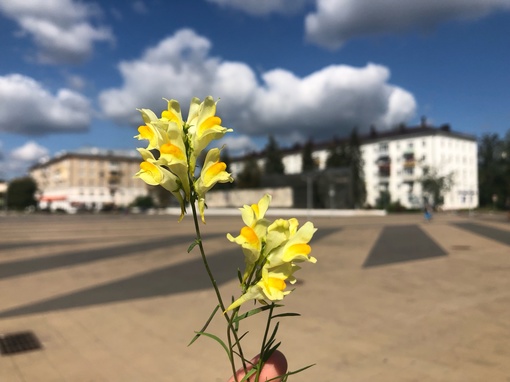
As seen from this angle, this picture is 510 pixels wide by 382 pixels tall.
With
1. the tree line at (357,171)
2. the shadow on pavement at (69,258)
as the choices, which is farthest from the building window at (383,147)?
the shadow on pavement at (69,258)

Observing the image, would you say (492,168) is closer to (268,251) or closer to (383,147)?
(383,147)

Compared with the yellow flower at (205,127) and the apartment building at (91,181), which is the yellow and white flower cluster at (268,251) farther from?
the apartment building at (91,181)

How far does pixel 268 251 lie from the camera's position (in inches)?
35.3

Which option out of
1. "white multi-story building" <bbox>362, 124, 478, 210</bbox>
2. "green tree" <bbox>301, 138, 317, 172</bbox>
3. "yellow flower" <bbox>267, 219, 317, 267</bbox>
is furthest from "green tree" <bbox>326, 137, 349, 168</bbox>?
"yellow flower" <bbox>267, 219, 317, 267</bbox>

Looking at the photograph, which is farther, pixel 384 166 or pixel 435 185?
pixel 384 166

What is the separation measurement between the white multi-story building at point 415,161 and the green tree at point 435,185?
6001mm

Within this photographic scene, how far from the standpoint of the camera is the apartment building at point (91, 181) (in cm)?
9050

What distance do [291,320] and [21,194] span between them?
332 ft

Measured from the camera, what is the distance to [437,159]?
230 feet

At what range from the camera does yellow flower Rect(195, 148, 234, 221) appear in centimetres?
90

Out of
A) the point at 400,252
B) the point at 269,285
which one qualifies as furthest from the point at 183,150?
→ the point at 400,252

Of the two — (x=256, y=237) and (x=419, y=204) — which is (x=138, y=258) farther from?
(x=419, y=204)

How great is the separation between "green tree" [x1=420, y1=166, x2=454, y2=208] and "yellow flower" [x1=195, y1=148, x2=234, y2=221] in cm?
6370

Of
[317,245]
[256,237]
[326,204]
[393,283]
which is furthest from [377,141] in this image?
[256,237]
